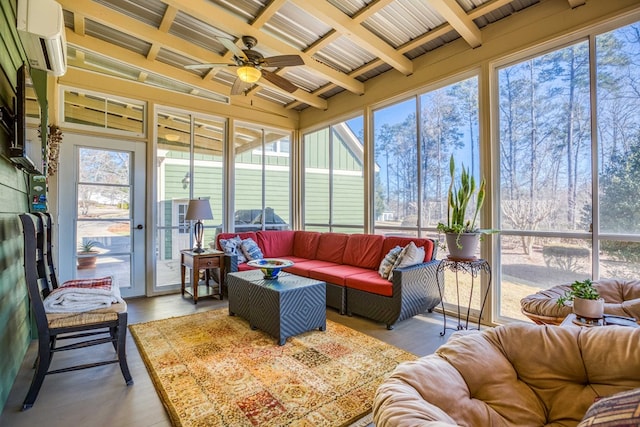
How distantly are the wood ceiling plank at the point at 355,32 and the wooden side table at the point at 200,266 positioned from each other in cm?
324

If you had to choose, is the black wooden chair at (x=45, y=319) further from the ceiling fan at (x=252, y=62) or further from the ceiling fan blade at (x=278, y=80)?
the ceiling fan blade at (x=278, y=80)

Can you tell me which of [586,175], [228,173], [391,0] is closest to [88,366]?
[228,173]

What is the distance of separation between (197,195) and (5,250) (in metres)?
3.09

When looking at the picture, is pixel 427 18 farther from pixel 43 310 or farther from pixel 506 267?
pixel 43 310

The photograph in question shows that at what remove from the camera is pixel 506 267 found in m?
3.44

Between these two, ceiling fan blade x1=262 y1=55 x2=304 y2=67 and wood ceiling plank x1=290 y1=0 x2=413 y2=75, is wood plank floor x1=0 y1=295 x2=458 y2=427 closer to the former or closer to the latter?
ceiling fan blade x1=262 y1=55 x2=304 y2=67

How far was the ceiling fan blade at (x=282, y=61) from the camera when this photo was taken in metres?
3.19

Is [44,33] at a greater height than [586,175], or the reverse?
[44,33]

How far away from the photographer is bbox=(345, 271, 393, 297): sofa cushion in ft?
11.1

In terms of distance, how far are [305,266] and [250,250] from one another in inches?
34.8

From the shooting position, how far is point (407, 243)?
3.98m

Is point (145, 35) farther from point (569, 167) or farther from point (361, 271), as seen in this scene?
point (569, 167)

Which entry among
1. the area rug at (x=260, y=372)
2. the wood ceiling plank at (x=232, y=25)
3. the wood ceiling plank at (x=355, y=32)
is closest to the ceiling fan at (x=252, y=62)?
the wood ceiling plank at (x=232, y=25)

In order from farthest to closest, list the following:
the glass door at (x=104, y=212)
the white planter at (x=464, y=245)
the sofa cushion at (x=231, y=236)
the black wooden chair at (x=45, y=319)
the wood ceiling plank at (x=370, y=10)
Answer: the sofa cushion at (x=231, y=236) < the glass door at (x=104, y=212) < the wood ceiling plank at (x=370, y=10) < the white planter at (x=464, y=245) < the black wooden chair at (x=45, y=319)
